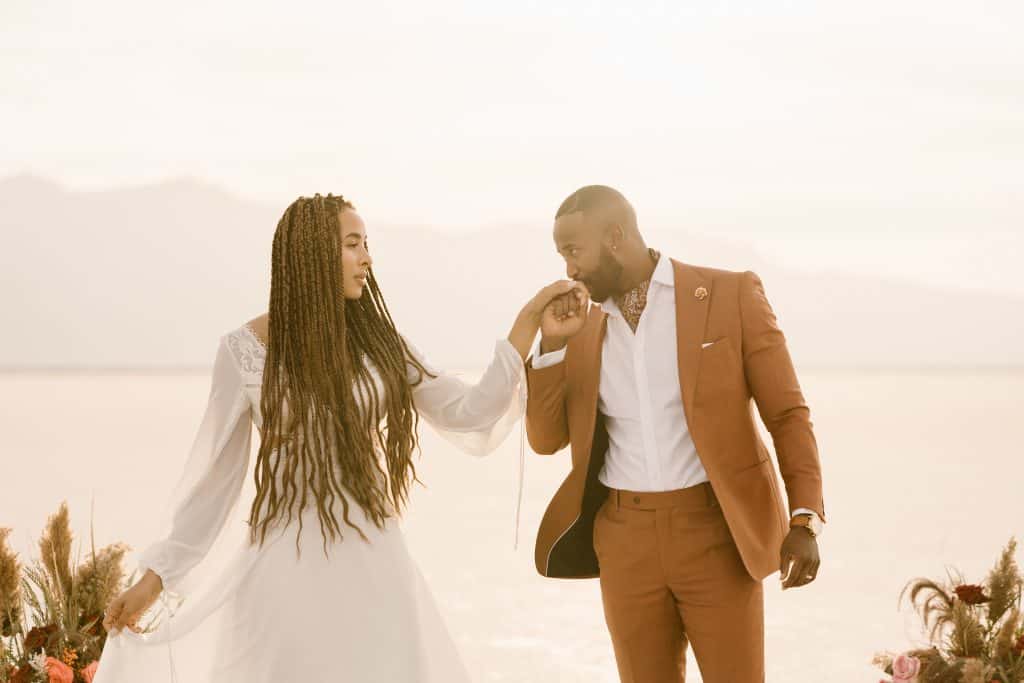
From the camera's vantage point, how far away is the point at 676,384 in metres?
2.98

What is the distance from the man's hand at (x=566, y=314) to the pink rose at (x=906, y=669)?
137cm

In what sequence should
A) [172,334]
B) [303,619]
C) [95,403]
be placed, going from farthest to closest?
[172,334]
[95,403]
[303,619]

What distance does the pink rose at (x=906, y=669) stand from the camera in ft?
11.1

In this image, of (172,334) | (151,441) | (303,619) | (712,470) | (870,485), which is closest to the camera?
(303,619)

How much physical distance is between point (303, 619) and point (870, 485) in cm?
1032

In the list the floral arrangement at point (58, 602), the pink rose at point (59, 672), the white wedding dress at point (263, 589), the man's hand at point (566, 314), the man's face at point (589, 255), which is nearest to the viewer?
the white wedding dress at point (263, 589)

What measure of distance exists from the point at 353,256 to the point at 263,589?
2.57ft

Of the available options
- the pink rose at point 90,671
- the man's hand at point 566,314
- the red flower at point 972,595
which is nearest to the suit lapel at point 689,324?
the man's hand at point 566,314

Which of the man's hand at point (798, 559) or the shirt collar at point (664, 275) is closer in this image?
the man's hand at point (798, 559)

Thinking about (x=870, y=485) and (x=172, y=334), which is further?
(x=172, y=334)

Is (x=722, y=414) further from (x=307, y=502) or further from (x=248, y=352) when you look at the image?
(x=248, y=352)

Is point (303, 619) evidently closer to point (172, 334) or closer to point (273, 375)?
point (273, 375)

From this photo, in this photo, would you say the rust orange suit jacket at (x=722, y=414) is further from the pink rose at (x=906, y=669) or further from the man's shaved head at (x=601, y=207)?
the pink rose at (x=906, y=669)

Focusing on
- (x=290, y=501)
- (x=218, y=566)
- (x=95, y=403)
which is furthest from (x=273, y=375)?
(x=95, y=403)
